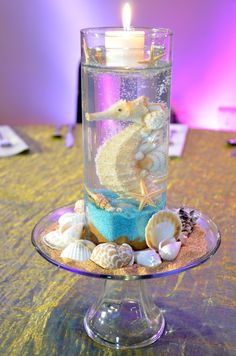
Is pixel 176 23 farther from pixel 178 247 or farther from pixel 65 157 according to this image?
pixel 178 247

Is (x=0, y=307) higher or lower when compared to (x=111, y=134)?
lower

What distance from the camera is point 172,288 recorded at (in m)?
0.77

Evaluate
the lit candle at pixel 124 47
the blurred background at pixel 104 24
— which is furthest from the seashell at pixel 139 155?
the blurred background at pixel 104 24

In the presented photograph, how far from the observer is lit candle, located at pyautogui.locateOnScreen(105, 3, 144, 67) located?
0.58 meters

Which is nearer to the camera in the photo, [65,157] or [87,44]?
[87,44]

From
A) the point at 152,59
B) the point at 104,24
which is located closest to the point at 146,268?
the point at 152,59

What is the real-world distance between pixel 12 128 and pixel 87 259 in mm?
1108

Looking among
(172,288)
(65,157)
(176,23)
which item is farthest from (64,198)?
(176,23)

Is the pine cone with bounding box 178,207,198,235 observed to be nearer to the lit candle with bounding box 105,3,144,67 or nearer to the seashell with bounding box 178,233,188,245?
the seashell with bounding box 178,233,188,245

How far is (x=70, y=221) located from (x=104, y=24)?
7.19 ft

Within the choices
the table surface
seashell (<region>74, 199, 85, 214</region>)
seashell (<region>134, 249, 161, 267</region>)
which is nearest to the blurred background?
the table surface

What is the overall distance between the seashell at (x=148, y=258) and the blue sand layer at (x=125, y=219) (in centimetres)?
3

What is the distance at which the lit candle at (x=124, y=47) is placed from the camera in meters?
0.58

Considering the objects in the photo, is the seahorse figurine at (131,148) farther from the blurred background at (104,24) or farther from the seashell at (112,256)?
the blurred background at (104,24)
